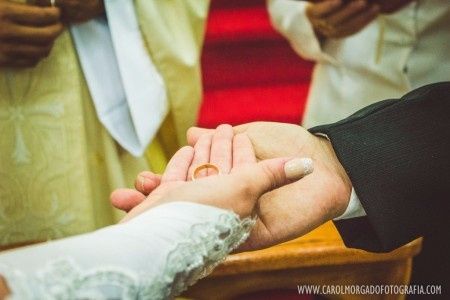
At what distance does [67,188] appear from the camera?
1249 mm

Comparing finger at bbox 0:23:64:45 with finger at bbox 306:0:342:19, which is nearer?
finger at bbox 0:23:64:45

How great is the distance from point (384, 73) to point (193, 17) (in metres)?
0.49

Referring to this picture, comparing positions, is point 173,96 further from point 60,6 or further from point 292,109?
point 292,109

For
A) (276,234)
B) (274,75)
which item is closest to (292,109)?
(274,75)

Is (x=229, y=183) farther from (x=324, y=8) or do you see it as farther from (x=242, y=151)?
(x=324, y=8)

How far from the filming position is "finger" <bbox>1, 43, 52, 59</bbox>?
3.73 ft

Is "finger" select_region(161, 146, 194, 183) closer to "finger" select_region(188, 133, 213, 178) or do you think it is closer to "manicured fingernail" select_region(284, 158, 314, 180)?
"finger" select_region(188, 133, 213, 178)

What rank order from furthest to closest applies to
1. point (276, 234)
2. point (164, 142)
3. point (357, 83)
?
point (357, 83)
point (164, 142)
point (276, 234)

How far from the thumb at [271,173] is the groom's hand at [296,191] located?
0.08m

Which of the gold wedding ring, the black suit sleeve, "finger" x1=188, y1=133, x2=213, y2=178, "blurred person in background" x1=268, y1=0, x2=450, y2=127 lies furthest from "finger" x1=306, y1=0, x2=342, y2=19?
the gold wedding ring

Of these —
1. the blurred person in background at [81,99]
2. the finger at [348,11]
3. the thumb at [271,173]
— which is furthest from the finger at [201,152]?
the finger at [348,11]

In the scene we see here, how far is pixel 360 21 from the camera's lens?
4.60ft

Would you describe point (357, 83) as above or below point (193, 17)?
below

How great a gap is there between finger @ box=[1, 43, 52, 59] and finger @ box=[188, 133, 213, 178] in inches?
15.0
